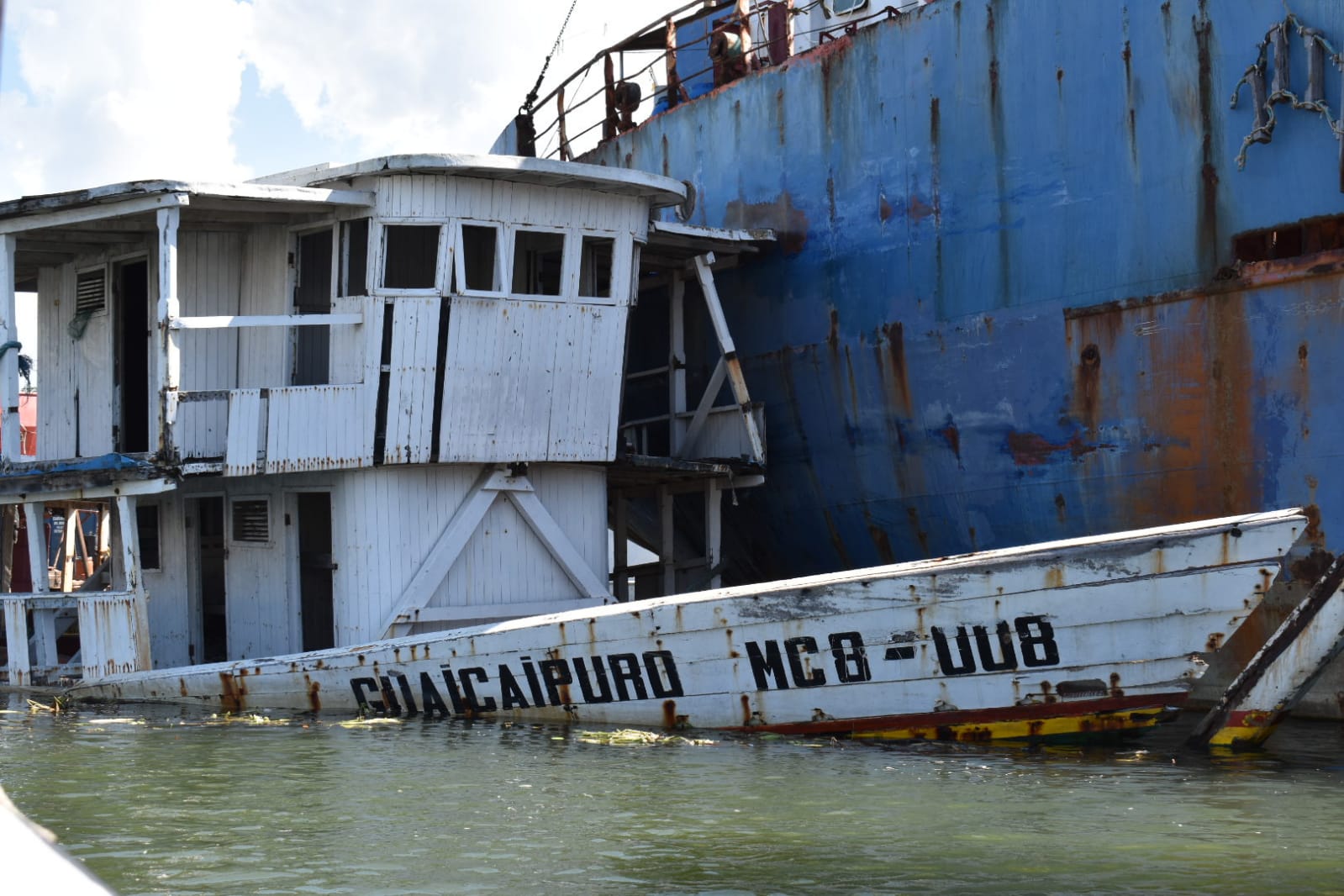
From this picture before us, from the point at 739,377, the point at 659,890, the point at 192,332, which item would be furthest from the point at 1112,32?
the point at 659,890

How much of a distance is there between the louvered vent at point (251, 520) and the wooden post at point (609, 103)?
8.02 m

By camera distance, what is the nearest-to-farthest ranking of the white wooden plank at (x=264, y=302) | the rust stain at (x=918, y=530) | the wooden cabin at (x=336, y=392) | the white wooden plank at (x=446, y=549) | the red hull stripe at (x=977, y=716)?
the red hull stripe at (x=977, y=716) < the wooden cabin at (x=336, y=392) < the white wooden plank at (x=446, y=549) < the white wooden plank at (x=264, y=302) < the rust stain at (x=918, y=530)

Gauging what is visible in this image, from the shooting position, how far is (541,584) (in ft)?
45.6

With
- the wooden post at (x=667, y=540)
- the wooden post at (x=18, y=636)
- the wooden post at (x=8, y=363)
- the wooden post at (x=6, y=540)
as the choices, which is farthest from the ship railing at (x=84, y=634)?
the wooden post at (x=667, y=540)

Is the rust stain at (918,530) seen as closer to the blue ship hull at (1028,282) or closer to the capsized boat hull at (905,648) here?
the blue ship hull at (1028,282)

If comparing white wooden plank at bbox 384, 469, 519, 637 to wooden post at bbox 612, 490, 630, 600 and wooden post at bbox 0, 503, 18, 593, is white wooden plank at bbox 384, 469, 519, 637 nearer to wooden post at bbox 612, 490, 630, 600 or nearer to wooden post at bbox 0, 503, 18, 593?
wooden post at bbox 612, 490, 630, 600

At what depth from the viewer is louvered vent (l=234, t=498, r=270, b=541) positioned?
45.4 ft

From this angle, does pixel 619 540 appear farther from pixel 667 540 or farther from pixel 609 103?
pixel 609 103

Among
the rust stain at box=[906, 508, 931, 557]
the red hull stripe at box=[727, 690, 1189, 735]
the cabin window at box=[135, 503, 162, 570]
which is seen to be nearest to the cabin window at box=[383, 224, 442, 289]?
the cabin window at box=[135, 503, 162, 570]

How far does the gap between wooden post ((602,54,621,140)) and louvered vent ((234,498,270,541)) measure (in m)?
8.02

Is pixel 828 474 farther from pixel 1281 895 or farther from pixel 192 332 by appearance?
pixel 1281 895

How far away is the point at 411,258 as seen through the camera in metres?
13.8

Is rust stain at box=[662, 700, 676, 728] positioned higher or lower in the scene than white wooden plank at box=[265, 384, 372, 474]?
lower

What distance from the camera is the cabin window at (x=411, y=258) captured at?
13.6 meters
